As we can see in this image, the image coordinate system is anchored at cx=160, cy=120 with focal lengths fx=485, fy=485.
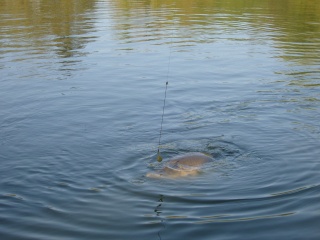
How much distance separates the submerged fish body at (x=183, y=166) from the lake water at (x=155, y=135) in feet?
0.55

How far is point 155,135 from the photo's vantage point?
10664mm

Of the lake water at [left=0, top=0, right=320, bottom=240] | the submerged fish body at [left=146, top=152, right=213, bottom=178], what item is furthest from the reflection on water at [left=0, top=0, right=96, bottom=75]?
the submerged fish body at [left=146, top=152, right=213, bottom=178]

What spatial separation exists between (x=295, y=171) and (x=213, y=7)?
30829 millimetres

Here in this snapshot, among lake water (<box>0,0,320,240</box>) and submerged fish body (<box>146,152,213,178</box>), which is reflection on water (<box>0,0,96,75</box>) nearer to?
lake water (<box>0,0,320,240</box>)

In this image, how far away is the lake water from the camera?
278 inches

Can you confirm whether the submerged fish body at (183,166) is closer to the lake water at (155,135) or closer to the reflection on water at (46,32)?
the lake water at (155,135)

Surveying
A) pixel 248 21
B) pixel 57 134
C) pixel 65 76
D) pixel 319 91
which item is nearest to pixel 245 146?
pixel 57 134

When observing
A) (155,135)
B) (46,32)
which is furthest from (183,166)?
(46,32)

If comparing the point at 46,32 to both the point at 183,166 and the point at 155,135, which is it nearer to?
the point at 155,135

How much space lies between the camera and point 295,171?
8703 millimetres

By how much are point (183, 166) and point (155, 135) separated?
223 cm

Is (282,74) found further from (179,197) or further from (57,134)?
(179,197)

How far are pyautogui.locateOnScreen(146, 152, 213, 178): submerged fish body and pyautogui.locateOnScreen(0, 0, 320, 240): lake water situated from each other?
0.55 ft

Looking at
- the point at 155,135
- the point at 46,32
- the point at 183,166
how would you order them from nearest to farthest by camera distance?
the point at 183,166, the point at 155,135, the point at 46,32
